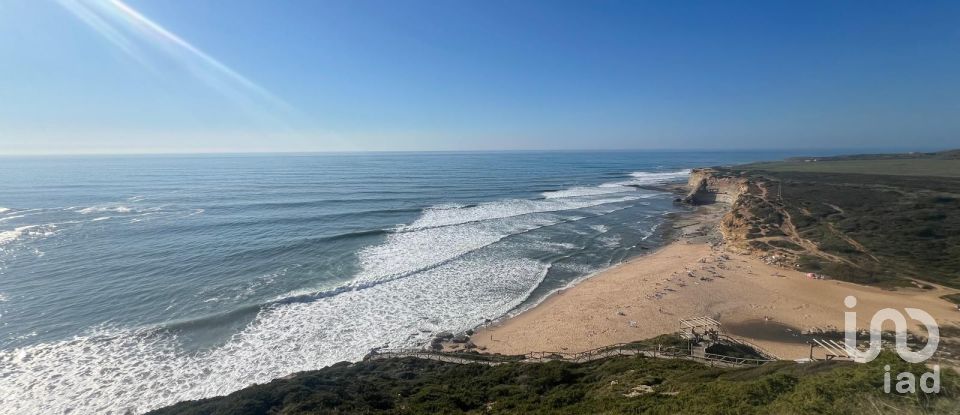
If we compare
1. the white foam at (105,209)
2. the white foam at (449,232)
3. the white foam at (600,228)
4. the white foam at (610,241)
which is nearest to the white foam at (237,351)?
the white foam at (449,232)

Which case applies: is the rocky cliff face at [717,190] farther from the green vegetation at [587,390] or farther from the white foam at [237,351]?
the green vegetation at [587,390]

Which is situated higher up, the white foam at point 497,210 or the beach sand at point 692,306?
the white foam at point 497,210

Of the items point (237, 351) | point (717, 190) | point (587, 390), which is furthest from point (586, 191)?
point (237, 351)

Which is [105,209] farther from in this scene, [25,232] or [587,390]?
[587,390]

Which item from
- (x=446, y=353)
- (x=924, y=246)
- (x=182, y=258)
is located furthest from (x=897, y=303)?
(x=182, y=258)

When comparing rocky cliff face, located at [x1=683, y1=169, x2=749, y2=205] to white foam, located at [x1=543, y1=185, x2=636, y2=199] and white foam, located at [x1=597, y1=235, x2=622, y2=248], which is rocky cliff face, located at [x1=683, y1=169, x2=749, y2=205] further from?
white foam, located at [x1=597, y1=235, x2=622, y2=248]

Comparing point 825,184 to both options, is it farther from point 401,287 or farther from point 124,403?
point 124,403
